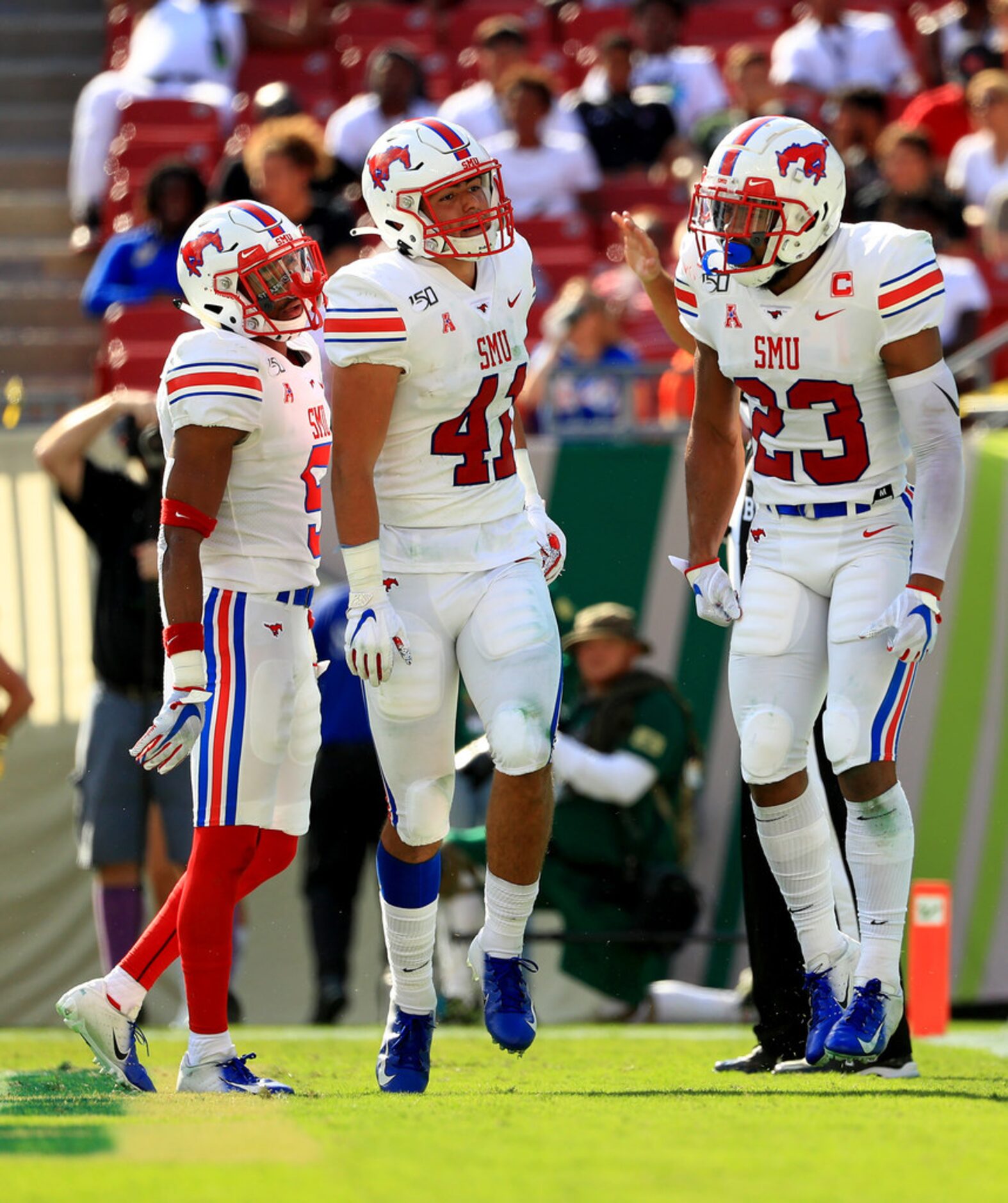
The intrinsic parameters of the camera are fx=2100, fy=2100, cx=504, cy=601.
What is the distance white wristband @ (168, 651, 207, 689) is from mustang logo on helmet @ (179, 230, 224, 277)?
A: 2.93ft

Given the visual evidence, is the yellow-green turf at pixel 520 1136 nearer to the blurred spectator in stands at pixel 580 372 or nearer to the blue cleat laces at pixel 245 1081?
the blue cleat laces at pixel 245 1081

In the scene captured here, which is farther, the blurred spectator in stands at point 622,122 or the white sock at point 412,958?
the blurred spectator in stands at point 622,122

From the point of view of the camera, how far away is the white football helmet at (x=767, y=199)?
4602mm

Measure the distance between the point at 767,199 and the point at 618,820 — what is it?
11.7 ft

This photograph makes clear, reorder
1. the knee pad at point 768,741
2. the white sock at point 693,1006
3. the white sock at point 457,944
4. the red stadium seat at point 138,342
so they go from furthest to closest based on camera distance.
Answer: the red stadium seat at point 138,342
the white sock at point 457,944
the white sock at point 693,1006
the knee pad at point 768,741

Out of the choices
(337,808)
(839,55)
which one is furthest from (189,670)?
(839,55)

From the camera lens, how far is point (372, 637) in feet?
14.9

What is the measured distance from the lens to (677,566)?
16.3 ft

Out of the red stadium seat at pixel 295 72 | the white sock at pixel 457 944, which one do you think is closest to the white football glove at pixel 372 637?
the white sock at pixel 457 944

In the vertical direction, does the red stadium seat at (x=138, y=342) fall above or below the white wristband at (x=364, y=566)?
above

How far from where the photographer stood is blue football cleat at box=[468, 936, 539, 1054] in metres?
4.52

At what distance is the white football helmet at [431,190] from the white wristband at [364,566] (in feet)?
2.31

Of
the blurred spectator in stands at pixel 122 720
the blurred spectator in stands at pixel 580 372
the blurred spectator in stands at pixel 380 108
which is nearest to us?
the blurred spectator in stands at pixel 122 720

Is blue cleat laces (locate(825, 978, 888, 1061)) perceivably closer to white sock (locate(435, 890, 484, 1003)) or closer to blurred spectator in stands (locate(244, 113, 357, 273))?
white sock (locate(435, 890, 484, 1003))
